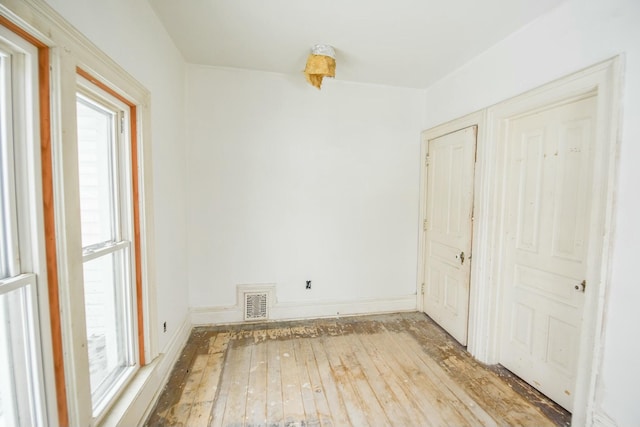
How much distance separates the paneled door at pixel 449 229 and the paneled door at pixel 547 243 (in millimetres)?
357

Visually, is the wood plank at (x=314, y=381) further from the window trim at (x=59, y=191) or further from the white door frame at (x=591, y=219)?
the white door frame at (x=591, y=219)

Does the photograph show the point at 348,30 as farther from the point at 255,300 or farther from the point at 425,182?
the point at 255,300

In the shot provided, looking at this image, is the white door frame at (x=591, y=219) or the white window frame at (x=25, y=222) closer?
the white window frame at (x=25, y=222)

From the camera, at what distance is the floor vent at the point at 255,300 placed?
2791mm

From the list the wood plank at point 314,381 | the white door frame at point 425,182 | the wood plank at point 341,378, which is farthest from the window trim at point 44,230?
the white door frame at point 425,182

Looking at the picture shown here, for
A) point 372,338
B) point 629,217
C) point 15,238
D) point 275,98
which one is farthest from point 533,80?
point 15,238

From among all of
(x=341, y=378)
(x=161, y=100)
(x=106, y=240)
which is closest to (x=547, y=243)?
(x=341, y=378)

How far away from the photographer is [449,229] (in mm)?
2684

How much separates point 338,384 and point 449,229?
5.95 ft

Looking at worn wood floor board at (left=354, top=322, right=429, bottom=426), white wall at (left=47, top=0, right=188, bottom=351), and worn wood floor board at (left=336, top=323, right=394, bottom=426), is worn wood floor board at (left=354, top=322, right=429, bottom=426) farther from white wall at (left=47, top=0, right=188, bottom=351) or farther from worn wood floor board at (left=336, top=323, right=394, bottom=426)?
white wall at (left=47, top=0, right=188, bottom=351)

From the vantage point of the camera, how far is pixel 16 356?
0.90m

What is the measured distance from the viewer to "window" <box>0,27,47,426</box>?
0.87m

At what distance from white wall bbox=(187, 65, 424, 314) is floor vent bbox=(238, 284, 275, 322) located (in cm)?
8

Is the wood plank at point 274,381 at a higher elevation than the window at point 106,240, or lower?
lower
